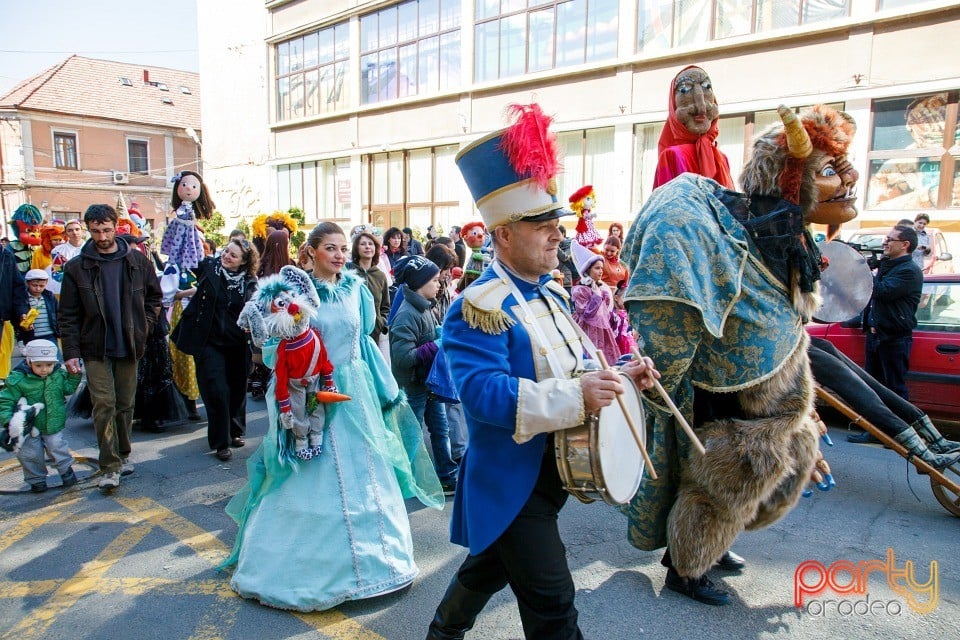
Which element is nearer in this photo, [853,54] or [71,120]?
[853,54]

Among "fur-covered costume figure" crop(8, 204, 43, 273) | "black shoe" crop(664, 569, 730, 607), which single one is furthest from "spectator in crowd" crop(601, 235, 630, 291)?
"fur-covered costume figure" crop(8, 204, 43, 273)

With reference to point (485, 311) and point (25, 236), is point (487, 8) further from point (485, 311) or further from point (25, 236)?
point (485, 311)

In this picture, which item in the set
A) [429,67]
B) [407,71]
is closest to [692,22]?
[429,67]

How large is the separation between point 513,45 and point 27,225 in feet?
48.5

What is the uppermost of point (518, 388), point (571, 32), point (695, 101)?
point (571, 32)

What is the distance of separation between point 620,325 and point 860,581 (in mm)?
3700

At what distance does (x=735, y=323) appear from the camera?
2.75 m

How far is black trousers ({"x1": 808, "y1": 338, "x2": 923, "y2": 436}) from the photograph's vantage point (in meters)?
3.74

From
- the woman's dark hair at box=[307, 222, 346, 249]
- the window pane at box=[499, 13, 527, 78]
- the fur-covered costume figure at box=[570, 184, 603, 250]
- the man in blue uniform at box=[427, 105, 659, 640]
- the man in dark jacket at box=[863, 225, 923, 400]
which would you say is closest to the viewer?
the man in blue uniform at box=[427, 105, 659, 640]

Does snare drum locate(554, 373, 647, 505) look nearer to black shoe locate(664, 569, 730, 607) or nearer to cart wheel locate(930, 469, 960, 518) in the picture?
black shoe locate(664, 569, 730, 607)

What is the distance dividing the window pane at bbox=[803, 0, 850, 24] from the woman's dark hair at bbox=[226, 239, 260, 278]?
1337 cm

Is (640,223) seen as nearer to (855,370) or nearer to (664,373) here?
(664,373)

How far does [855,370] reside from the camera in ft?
13.0

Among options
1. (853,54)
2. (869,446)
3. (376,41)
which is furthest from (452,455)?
(376,41)
